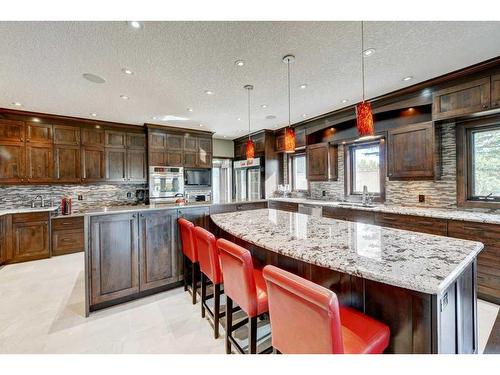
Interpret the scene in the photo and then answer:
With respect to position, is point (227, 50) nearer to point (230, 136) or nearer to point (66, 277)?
point (66, 277)

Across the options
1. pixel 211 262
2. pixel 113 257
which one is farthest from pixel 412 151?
pixel 113 257

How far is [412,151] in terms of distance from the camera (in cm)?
316

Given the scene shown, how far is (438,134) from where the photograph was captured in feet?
10.2

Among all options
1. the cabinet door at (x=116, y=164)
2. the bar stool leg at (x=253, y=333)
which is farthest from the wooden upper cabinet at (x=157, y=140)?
the bar stool leg at (x=253, y=333)

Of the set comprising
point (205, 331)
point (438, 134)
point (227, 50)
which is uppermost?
point (227, 50)

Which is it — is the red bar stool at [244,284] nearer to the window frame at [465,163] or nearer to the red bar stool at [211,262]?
the red bar stool at [211,262]

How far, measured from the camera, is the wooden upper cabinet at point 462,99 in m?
2.48

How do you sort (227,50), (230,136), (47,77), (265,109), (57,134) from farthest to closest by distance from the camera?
1. (230,136)
2. (57,134)
3. (265,109)
4. (47,77)
5. (227,50)

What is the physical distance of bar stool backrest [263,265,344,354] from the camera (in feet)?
2.67

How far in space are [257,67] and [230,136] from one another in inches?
156

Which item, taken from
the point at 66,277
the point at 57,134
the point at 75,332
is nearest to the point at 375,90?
the point at 75,332

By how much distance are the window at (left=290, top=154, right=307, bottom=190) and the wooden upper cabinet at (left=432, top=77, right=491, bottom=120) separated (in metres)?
2.80

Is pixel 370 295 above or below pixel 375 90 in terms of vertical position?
below

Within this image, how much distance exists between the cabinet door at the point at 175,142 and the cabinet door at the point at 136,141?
1.83 feet
